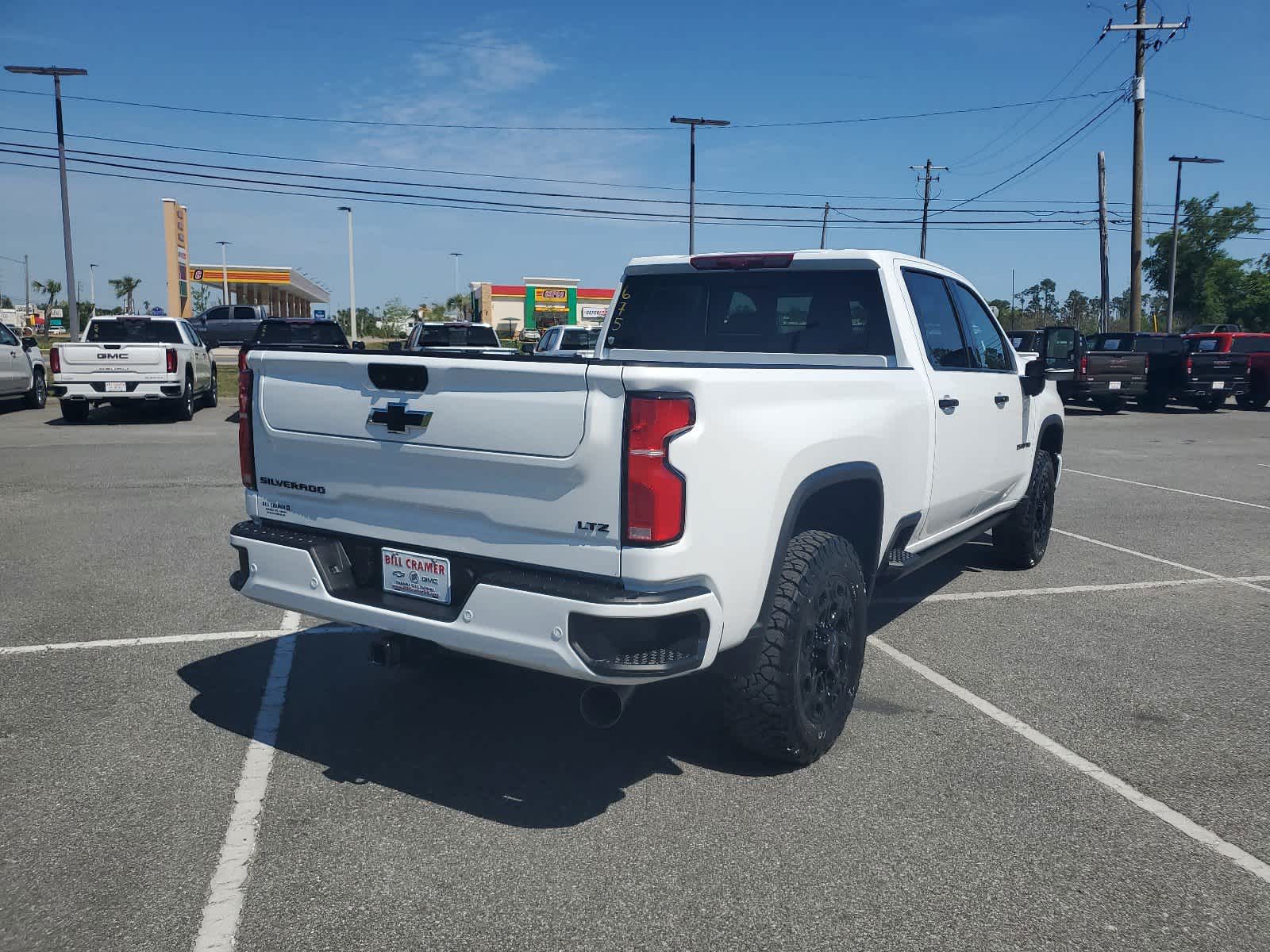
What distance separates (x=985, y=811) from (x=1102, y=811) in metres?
0.41

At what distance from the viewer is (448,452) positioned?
3.33m

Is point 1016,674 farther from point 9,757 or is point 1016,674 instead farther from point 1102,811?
point 9,757

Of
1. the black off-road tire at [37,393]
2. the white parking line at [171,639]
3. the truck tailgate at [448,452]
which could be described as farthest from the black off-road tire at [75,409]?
the truck tailgate at [448,452]

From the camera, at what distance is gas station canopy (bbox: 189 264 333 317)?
6806cm

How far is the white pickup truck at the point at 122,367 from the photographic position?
1599 centimetres

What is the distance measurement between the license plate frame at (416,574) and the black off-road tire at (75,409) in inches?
614

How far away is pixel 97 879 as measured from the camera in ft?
9.77

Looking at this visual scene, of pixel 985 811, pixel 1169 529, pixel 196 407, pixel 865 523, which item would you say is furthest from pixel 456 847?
pixel 196 407

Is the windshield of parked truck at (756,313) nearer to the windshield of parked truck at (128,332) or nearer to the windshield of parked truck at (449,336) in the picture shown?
the windshield of parked truck at (449,336)

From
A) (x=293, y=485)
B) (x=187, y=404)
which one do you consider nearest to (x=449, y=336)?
(x=187, y=404)

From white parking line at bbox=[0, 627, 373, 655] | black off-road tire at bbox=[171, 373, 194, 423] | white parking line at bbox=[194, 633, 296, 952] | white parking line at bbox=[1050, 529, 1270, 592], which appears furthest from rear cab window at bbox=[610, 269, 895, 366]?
black off-road tire at bbox=[171, 373, 194, 423]

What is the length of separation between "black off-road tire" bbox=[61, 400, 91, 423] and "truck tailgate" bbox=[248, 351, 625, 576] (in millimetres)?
15111

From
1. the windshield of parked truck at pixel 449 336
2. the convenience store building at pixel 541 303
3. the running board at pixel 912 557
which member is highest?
the convenience store building at pixel 541 303

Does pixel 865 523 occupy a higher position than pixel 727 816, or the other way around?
pixel 865 523
